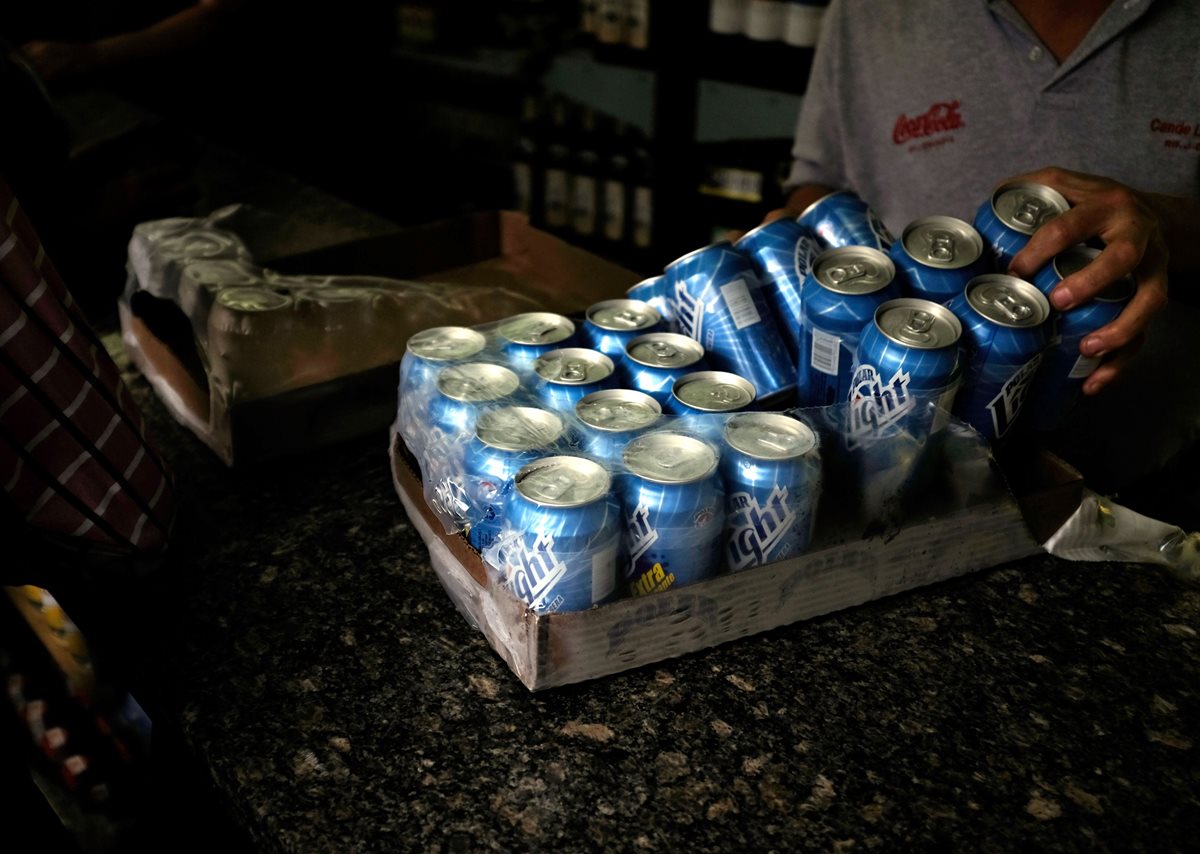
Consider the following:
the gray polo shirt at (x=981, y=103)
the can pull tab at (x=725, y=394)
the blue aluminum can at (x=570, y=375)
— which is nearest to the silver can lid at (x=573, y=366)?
the blue aluminum can at (x=570, y=375)

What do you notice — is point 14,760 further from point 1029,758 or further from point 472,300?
point 1029,758

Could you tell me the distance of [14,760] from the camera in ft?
2.99

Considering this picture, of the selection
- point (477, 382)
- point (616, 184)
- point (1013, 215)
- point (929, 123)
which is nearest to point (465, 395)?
point (477, 382)

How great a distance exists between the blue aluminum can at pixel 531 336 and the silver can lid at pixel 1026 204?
1.57 feet

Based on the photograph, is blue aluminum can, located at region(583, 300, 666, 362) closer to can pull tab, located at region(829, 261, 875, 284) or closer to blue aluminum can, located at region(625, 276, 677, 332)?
blue aluminum can, located at region(625, 276, 677, 332)

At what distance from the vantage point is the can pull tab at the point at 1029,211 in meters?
1.02

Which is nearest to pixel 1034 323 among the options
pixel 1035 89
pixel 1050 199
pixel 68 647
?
pixel 1050 199

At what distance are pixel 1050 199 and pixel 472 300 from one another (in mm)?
712

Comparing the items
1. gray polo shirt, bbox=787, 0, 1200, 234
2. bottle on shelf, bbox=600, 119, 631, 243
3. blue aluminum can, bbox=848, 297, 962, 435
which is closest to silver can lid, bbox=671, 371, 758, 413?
blue aluminum can, bbox=848, 297, 962, 435

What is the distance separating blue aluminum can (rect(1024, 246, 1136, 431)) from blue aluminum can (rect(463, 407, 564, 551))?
498 millimetres

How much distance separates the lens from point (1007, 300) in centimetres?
93

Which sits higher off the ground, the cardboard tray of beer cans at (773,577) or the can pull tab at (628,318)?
the can pull tab at (628,318)

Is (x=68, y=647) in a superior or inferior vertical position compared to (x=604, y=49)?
inferior

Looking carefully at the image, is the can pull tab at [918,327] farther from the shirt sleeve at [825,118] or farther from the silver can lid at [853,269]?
the shirt sleeve at [825,118]
